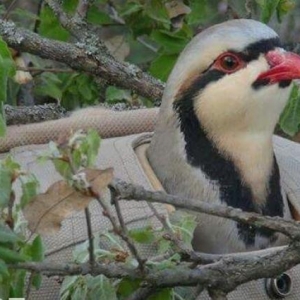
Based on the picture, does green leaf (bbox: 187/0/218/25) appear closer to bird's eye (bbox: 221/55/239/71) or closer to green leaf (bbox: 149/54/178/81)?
green leaf (bbox: 149/54/178/81)

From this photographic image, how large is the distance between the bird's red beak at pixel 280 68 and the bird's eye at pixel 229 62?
54mm

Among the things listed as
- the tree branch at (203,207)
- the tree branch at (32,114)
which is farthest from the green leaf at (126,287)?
the tree branch at (32,114)

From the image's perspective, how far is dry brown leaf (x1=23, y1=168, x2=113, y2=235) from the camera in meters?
1.95

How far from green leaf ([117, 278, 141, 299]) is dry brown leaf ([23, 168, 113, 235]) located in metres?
0.23

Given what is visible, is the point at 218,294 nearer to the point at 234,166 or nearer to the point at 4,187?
the point at 4,187

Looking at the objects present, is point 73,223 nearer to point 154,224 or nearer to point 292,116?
point 154,224

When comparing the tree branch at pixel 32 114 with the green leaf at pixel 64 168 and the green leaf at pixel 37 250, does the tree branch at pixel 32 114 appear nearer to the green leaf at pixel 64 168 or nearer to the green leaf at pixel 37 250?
the green leaf at pixel 37 250

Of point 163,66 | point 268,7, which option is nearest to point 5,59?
point 268,7

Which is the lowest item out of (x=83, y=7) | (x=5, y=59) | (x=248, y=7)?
(x=83, y=7)

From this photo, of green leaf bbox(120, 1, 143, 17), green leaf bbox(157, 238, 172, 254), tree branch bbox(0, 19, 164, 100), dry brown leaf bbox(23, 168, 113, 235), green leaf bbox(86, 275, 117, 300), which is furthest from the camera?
green leaf bbox(120, 1, 143, 17)

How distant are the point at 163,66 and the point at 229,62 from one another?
31.6 inches

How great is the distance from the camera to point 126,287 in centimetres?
227

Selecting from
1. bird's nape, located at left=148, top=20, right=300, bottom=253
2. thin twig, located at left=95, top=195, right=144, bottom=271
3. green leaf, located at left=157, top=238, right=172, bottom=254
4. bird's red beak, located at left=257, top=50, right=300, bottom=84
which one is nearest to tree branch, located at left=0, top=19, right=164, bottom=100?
bird's nape, located at left=148, top=20, right=300, bottom=253

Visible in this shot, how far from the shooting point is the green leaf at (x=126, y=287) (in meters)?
2.26
